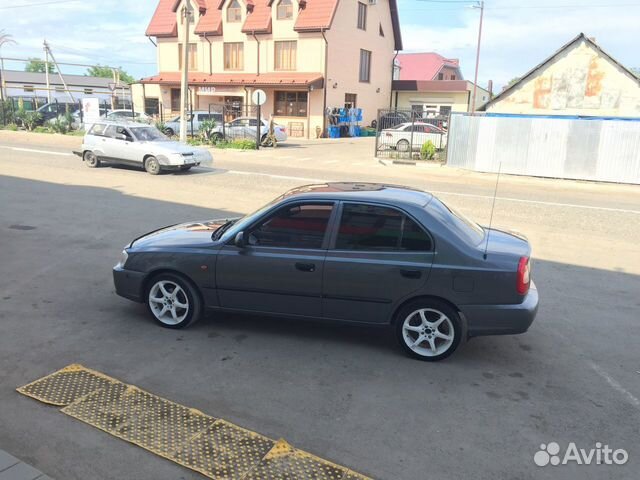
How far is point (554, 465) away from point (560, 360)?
1.67 metres

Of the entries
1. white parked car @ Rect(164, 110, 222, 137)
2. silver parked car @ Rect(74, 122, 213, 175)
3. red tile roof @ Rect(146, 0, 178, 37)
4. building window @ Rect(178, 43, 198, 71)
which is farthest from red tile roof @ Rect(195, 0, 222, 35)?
silver parked car @ Rect(74, 122, 213, 175)

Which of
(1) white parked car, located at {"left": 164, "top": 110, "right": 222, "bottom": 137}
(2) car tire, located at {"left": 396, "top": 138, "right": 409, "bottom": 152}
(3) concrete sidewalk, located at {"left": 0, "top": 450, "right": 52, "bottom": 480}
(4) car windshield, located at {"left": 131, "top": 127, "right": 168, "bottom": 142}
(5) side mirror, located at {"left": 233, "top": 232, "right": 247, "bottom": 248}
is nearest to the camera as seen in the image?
(3) concrete sidewalk, located at {"left": 0, "top": 450, "right": 52, "bottom": 480}

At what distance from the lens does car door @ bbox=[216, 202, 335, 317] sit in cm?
498

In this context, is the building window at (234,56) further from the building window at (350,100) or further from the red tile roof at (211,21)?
the building window at (350,100)

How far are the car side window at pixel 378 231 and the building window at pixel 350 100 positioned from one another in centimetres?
3659

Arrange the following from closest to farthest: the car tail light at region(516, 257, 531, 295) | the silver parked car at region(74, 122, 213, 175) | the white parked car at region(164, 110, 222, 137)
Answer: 1. the car tail light at region(516, 257, 531, 295)
2. the silver parked car at region(74, 122, 213, 175)
3. the white parked car at region(164, 110, 222, 137)

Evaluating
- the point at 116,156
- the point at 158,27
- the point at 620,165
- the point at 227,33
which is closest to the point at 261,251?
the point at 116,156

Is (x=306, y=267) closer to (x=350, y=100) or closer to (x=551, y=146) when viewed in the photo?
(x=551, y=146)

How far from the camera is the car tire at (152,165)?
16672mm

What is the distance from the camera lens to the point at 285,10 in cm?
3747

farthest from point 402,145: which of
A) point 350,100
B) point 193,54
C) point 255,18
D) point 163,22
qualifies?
point 163,22

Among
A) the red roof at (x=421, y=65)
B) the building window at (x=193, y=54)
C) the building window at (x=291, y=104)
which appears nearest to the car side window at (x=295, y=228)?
the building window at (x=291, y=104)

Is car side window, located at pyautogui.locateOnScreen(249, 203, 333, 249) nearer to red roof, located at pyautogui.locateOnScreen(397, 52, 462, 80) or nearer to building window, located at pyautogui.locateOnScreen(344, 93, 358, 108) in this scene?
building window, located at pyautogui.locateOnScreen(344, 93, 358, 108)

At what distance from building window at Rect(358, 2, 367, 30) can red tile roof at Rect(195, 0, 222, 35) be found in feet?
33.3
